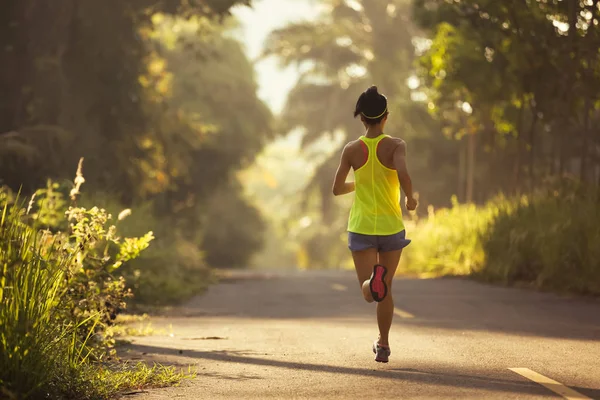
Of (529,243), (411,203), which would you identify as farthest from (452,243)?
(411,203)

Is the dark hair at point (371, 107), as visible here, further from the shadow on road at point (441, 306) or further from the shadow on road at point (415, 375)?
the shadow on road at point (441, 306)

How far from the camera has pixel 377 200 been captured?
30.6 ft

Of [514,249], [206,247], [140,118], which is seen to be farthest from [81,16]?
[206,247]

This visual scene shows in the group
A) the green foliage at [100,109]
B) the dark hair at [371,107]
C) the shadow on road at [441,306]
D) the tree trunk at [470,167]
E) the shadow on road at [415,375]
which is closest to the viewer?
the shadow on road at [415,375]

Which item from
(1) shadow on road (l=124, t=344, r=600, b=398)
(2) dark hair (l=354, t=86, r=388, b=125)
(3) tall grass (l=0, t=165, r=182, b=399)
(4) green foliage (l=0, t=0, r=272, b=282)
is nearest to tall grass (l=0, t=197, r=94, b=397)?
(3) tall grass (l=0, t=165, r=182, b=399)

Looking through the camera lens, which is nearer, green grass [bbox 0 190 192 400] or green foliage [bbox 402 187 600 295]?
green grass [bbox 0 190 192 400]

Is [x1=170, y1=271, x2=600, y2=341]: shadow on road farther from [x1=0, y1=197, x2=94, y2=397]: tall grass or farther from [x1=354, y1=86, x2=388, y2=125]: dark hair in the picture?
[x1=0, y1=197, x2=94, y2=397]: tall grass

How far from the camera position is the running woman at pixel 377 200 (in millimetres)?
9305

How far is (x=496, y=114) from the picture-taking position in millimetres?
30844

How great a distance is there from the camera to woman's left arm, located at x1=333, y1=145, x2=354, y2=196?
949 centimetres

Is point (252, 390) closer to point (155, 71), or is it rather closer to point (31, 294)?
point (31, 294)

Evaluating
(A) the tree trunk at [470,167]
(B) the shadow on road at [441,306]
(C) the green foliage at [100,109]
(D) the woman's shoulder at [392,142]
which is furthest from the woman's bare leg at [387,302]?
(A) the tree trunk at [470,167]

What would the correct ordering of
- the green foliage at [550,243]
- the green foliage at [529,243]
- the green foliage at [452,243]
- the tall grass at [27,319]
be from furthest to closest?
the green foliage at [452,243] → the green foliage at [529,243] → the green foliage at [550,243] → the tall grass at [27,319]

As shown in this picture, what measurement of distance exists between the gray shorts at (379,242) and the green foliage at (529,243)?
844 cm
